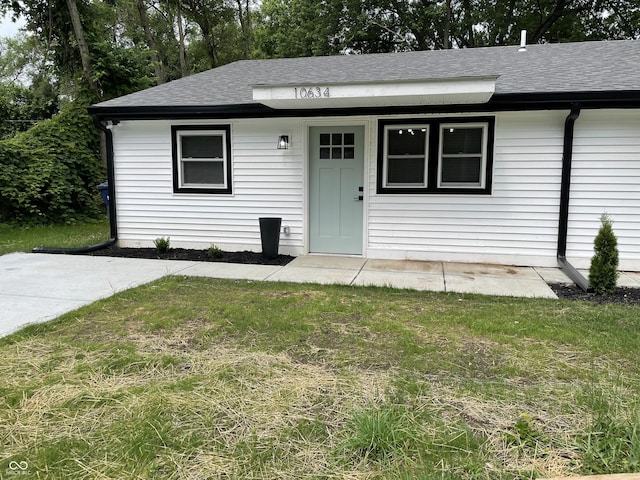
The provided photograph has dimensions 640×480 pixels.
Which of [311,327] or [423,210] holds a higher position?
[423,210]

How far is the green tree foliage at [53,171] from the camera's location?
10.1 m

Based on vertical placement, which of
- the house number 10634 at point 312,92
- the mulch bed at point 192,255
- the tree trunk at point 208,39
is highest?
the tree trunk at point 208,39

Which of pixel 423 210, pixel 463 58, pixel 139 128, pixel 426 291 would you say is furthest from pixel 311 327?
pixel 463 58

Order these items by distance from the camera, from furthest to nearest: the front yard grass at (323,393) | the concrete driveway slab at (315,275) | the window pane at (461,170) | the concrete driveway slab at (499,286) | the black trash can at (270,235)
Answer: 1. the black trash can at (270,235)
2. the window pane at (461,170)
3. the concrete driveway slab at (315,275)
4. the concrete driveway slab at (499,286)
5. the front yard grass at (323,393)

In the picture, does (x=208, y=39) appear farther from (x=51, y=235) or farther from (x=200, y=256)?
(x=200, y=256)

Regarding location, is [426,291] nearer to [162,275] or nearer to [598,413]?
[598,413]

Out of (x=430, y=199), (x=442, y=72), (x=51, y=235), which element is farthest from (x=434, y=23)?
(x=51, y=235)

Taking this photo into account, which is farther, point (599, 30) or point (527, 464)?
point (599, 30)

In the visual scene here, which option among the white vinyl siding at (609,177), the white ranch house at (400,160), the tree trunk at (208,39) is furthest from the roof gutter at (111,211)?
the tree trunk at (208,39)

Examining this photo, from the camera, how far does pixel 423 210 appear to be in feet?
22.3

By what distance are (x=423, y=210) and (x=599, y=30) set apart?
59.7 feet

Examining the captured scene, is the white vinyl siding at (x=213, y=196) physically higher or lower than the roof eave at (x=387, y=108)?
lower

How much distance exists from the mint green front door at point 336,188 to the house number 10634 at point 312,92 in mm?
1211

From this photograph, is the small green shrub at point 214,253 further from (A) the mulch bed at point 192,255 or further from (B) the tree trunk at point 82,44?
(B) the tree trunk at point 82,44
